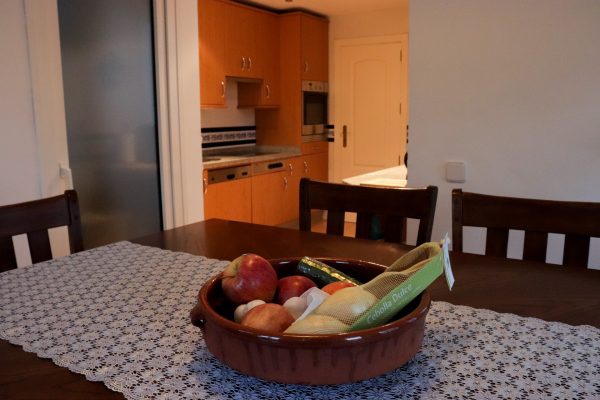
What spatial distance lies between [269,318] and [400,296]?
0.18 meters

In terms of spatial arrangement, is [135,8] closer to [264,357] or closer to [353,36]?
[264,357]

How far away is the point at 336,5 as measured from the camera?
520 cm

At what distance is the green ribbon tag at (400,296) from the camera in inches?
27.3

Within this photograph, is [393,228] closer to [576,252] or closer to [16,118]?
[576,252]

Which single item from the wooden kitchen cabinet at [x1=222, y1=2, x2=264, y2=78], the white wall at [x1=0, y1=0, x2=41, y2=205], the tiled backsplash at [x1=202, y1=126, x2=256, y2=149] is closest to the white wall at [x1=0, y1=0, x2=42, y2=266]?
the white wall at [x1=0, y1=0, x2=41, y2=205]

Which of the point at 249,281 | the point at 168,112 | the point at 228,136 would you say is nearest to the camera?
the point at 249,281

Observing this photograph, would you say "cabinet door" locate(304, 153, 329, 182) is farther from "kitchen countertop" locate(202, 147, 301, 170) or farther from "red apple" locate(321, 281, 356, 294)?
"red apple" locate(321, 281, 356, 294)

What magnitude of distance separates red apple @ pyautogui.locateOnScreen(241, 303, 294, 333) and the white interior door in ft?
16.4

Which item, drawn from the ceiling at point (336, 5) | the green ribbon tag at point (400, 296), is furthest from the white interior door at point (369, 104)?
the green ribbon tag at point (400, 296)

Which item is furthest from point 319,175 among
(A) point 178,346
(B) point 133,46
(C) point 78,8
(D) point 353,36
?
(A) point 178,346

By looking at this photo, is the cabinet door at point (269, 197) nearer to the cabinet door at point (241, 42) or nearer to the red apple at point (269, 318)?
the cabinet door at point (241, 42)

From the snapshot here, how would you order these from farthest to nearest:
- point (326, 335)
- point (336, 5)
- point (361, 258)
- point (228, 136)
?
point (228, 136) → point (336, 5) → point (361, 258) → point (326, 335)

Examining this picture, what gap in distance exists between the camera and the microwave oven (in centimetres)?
546

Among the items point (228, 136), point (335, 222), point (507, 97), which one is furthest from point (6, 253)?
point (228, 136)
